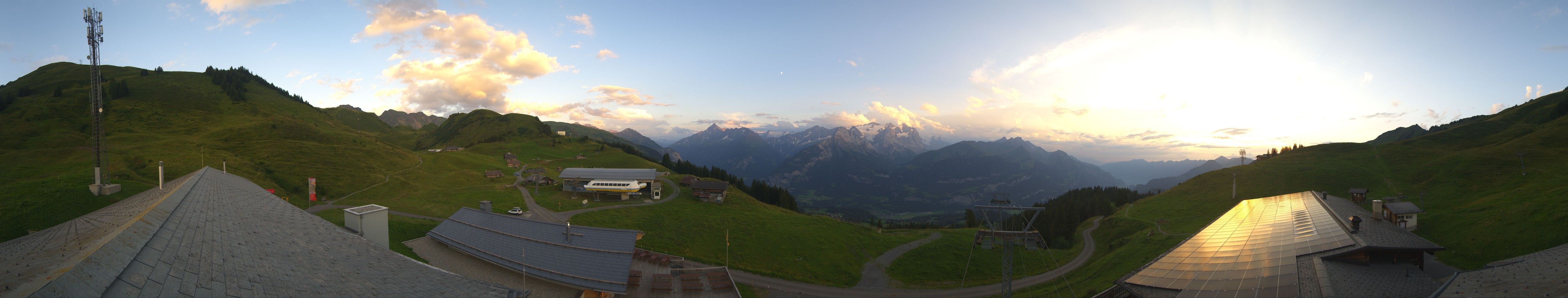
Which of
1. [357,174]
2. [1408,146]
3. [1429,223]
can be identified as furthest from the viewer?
[1408,146]

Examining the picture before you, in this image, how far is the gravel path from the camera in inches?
1067

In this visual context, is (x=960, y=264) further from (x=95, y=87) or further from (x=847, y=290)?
(x=95, y=87)

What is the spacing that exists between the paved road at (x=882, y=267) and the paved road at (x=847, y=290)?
1.42 m

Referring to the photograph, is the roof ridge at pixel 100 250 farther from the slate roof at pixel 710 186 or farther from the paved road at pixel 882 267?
the slate roof at pixel 710 186

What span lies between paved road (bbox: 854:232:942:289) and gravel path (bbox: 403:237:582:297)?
1130 inches

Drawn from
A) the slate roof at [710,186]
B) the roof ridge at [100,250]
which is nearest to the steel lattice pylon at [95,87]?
the roof ridge at [100,250]

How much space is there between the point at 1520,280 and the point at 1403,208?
38782 mm

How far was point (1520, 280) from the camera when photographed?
17047 mm

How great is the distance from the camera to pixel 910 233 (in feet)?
239

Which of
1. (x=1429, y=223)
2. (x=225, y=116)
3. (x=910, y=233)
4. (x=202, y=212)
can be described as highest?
(x=225, y=116)

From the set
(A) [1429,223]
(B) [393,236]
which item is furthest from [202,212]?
(A) [1429,223]

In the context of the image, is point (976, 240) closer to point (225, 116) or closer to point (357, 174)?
point (357, 174)

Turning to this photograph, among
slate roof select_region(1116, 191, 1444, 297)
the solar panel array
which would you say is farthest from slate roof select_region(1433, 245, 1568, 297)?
the solar panel array

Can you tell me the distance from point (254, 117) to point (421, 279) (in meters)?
157
